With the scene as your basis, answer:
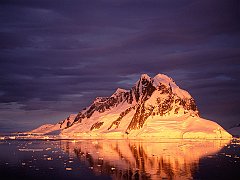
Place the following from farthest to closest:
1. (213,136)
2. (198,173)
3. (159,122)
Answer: (159,122)
(213,136)
(198,173)

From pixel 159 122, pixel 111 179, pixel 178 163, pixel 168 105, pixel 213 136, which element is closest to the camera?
pixel 111 179

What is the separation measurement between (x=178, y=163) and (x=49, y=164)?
1739 centimetres

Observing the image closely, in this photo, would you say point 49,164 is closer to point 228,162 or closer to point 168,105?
point 228,162

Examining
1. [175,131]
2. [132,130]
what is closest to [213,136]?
[175,131]

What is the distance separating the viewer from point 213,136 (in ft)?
487

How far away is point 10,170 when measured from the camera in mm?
44750

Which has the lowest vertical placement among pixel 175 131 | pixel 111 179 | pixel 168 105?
pixel 111 179

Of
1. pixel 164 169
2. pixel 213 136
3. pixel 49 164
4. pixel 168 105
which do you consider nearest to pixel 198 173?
pixel 164 169

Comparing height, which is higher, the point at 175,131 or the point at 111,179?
the point at 175,131

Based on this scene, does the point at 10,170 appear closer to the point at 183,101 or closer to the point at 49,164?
the point at 49,164

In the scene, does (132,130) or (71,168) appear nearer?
(71,168)

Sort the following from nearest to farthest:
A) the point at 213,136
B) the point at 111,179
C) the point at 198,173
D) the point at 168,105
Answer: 1. the point at 111,179
2. the point at 198,173
3. the point at 213,136
4. the point at 168,105

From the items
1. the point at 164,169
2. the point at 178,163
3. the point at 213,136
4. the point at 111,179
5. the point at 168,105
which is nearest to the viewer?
the point at 111,179

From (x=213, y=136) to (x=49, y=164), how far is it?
355 ft
